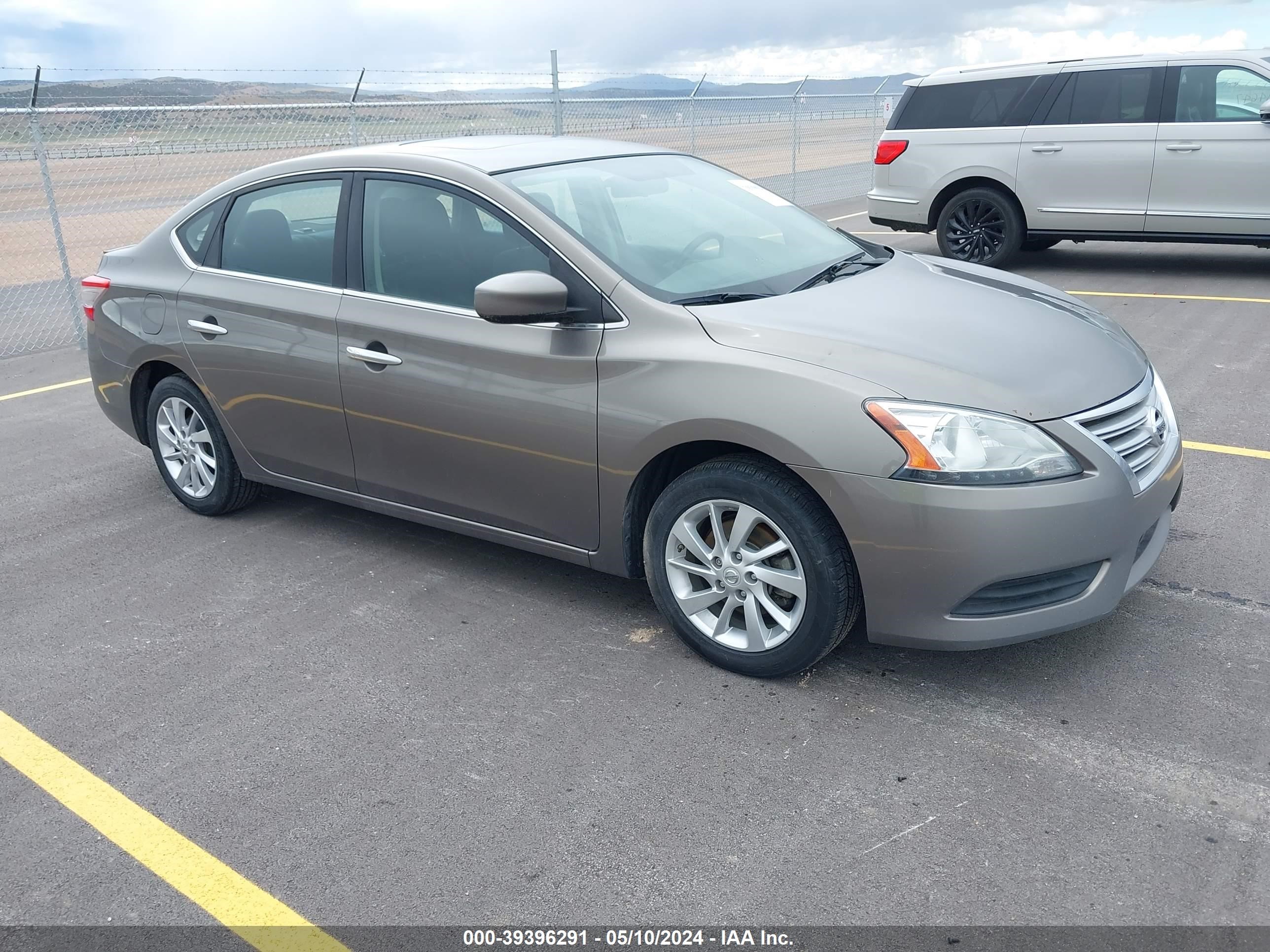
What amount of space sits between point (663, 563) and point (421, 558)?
1409mm

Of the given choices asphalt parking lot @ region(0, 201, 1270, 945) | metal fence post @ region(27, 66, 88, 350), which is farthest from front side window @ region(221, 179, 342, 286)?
metal fence post @ region(27, 66, 88, 350)

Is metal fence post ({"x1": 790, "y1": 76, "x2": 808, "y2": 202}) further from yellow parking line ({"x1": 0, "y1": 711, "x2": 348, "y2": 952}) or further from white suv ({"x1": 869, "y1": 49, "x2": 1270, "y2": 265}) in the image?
yellow parking line ({"x1": 0, "y1": 711, "x2": 348, "y2": 952})

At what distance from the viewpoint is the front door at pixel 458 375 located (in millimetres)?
3898

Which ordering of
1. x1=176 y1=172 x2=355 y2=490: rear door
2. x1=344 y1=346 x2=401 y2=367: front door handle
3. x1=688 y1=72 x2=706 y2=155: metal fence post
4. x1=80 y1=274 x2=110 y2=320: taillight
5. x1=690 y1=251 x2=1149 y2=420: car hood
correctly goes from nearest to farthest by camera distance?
x1=690 y1=251 x2=1149 y2=420: car hood, x1=344 y1=346 x2=401 y2=367: front door handle, x1=176 y1=172 x2=355 y2=490: rear door, x1=80 y1=274 x2=110 y2=320: taillight, x1=688 y1=72 x2=706 y2=155: metal fence post

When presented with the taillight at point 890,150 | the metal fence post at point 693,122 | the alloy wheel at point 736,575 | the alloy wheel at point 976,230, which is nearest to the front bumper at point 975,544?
the alloy wheel at point 736,575

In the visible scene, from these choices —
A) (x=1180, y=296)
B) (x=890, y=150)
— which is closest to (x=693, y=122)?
(x=890, y=150)

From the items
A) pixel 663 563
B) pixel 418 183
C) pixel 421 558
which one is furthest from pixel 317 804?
pixel 418 183

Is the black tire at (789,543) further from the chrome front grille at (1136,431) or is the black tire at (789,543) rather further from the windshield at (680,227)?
the chrome front grille at (1136,431)

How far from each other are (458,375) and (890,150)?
27.4 feet

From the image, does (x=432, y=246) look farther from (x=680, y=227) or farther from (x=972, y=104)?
(x=972, y=104)

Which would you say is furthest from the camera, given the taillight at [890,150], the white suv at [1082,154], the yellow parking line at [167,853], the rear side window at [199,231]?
the taillight at [890,150]

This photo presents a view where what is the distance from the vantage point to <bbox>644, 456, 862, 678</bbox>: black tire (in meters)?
3.41

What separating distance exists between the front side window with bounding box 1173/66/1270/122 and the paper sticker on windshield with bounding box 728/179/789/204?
6.50m

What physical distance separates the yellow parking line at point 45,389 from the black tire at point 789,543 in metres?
5.76
